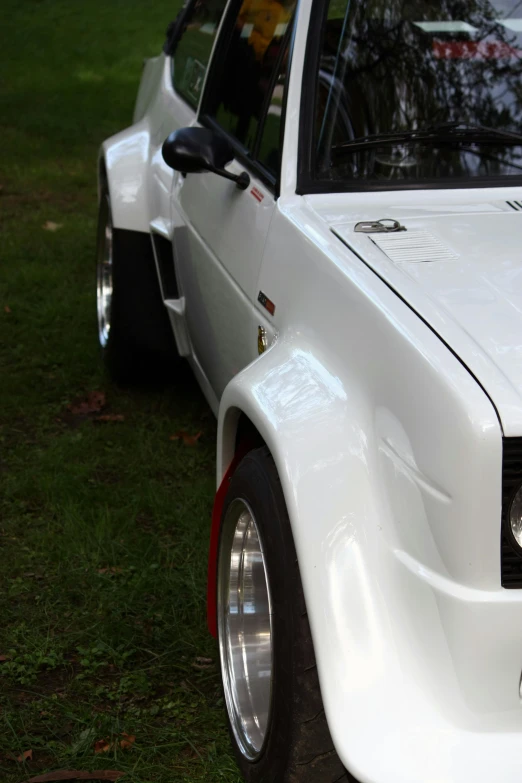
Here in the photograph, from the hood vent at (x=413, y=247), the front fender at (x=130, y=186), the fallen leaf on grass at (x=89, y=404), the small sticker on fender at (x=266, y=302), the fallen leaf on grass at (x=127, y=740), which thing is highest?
the hood vent at (x=413, y=247)

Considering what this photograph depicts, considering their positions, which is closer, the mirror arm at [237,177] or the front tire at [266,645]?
the front tire at [266,645]

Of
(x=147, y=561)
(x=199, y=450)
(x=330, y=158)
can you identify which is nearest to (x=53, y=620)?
(x=147, y=561)

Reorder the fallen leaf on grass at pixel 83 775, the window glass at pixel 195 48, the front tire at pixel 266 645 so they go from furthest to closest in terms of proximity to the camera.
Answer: the window glass at pixel 195 48 → the fallen leaf on grass at pixel 83 775 → the front tire at pixel 266 645

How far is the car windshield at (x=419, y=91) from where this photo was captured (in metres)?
2.75

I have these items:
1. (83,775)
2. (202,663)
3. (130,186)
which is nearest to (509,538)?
(83,775)

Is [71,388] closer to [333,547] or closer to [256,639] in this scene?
[256,639]

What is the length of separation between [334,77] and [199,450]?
1862 millimetres

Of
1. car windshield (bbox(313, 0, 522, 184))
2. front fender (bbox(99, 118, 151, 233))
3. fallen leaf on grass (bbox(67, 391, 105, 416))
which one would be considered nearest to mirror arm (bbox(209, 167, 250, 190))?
car windshield (bbox(313, 0, 522, 184))

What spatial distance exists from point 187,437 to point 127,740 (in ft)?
6.12

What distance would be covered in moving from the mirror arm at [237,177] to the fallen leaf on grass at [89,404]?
1.86m

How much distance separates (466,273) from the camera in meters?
2.16

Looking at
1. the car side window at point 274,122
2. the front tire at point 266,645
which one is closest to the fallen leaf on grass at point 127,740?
the front tire at point 266,645

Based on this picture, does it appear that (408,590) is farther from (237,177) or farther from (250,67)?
(250,67)

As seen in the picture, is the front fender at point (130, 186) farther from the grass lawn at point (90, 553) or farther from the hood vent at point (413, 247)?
the hood vent at point (413, 247)
